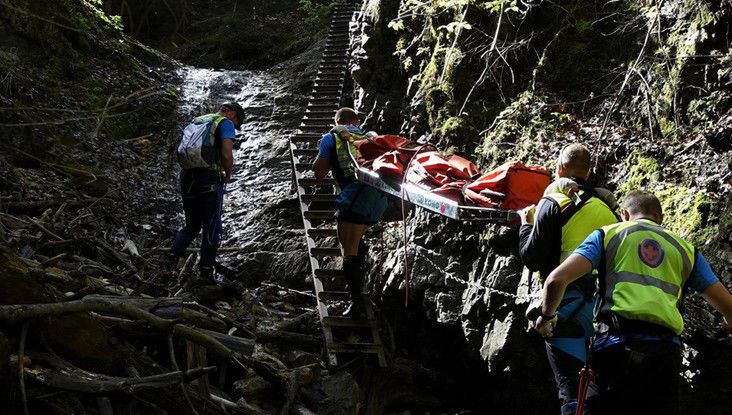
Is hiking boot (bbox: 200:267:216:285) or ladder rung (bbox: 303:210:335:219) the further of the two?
ladder rung (bbox: 303:210:335:219)

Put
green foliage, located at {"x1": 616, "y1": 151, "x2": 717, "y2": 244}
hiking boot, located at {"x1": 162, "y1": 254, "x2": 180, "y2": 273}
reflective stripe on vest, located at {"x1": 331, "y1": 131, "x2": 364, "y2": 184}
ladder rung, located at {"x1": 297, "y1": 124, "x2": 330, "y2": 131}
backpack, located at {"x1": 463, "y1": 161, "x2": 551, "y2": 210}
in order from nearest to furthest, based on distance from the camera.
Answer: green foliage, located at {"x1": 616, "y1": 151, "x2": 717, "y2": 244}, backpack, located at {"x1": 463, "y1": 161, "x2": 551, "y2": 210}, reflective stripe on vest, located at {"x1": 331, "y1": 131, "x2": 364, "y2": 184}, hiking boot, located at {"x1": 162, "y1": 254, "x2": 180, "y2": 273}, ladder rung, located at {"x1": 297, "y1": 124, "x2": 330, "y2": 131}

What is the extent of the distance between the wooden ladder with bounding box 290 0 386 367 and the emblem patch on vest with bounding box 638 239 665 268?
3.09 meters

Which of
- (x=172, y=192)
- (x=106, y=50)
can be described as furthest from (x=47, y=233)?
(x=106, y=50)

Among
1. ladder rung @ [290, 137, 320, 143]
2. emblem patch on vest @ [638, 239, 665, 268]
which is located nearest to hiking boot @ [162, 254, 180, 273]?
ladder rung @ [290, 137, 320, 143]

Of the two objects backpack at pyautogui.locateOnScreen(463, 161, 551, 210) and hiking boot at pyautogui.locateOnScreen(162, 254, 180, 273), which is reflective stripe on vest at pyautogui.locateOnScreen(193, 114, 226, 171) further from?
backpack at pyautogui.locateOnScreen(463, 161, 551, 210)

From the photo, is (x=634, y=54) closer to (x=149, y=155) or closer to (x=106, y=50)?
(x=149, y=155)

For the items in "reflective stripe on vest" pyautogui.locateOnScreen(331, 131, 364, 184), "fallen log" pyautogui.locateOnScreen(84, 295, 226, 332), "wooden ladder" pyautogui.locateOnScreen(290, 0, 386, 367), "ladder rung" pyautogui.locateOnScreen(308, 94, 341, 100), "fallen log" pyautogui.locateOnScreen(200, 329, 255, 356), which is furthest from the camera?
"ladder rung" pyautogui.locateOnScreen(308, 94, 341, 100)

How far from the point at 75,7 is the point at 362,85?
21.0 feet

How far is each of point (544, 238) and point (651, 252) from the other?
0.65 meters

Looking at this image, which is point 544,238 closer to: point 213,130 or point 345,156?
point 345,156

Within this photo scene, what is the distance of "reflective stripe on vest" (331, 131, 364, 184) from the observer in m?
Answer: 6.02

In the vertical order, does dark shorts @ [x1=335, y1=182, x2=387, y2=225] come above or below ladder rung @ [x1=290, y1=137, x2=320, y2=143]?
below

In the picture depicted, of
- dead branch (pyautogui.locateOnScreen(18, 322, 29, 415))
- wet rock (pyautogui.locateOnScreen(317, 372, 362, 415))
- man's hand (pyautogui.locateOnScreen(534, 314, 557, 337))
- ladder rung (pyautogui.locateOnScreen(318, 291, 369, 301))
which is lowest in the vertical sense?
wet rock (pyautogui.locateOnScreen(317, 372, 362, 415))

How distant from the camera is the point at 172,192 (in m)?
9.30
